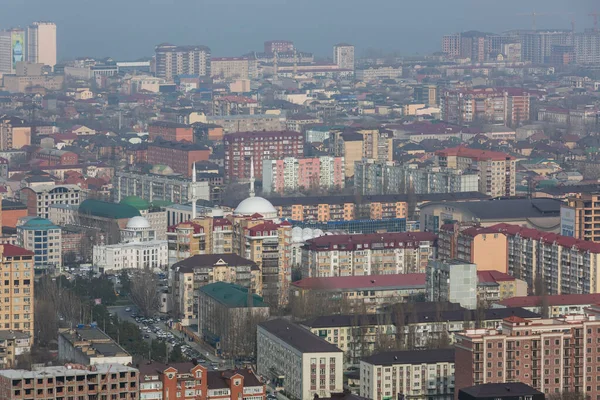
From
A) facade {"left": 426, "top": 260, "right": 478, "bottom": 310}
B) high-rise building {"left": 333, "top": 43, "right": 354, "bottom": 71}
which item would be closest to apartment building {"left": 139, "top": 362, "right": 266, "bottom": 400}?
facade {"left": 426, "top": 260, "right": 478, "bottom": 310}

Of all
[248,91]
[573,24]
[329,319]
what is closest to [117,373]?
[329,319]

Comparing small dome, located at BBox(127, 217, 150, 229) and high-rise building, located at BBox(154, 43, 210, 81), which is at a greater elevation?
high-rise building, located at BBox(154, 43, 210, 81)

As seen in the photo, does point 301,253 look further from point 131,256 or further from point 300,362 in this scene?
point 300,362

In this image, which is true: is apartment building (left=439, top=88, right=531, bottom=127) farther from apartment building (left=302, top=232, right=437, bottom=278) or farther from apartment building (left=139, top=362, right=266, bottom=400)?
apartment building (left=139, top=362, right=266, bottom=400)

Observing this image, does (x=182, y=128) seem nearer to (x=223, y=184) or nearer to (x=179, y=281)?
(x=223, y=184)

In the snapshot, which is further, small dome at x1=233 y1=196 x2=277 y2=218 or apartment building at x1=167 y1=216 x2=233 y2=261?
small dome at x1=233 y1=196 x2=277 y2=218

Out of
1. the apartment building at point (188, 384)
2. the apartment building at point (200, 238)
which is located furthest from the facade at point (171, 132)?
the apartment building at point (188, 384)

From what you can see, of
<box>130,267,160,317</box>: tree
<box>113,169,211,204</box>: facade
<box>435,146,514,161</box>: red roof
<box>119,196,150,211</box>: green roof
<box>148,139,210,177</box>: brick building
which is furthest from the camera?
<box>148,139,210,177</box>: brick building

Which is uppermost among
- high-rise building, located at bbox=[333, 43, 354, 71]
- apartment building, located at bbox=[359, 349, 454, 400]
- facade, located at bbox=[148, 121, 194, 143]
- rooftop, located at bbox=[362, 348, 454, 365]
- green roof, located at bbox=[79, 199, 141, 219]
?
high-rise building, located at bbox=[333, 43, 354, 71]
